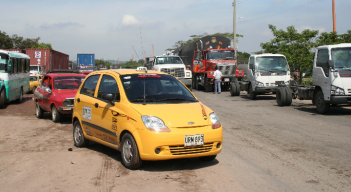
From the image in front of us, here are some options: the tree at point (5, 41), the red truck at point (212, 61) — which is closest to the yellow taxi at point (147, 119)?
the red truck at point (212, 61)

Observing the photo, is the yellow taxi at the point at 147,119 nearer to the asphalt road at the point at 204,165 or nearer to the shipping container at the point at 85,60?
the asphalt road at the point at 204,165

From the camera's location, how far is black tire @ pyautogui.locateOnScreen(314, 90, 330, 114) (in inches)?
521

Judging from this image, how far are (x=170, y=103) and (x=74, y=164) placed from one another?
6.55 ft

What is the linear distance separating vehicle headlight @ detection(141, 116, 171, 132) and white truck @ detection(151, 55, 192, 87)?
1978 centimetres

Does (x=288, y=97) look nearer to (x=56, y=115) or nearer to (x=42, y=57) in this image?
(x=56, y=115)

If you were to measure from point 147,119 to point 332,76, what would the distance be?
9.29 metres

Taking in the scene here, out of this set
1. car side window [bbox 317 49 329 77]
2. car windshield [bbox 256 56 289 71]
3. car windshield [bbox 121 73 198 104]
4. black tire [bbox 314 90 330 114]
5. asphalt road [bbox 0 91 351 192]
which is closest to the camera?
asphalt road [bbox 0 91 351 192]

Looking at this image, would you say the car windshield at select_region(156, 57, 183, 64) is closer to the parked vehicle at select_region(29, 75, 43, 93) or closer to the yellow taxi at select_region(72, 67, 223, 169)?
the parked vehicle at select_region(29, 75, 43, 93)

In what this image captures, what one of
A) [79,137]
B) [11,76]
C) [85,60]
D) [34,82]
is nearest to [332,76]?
[79,137]

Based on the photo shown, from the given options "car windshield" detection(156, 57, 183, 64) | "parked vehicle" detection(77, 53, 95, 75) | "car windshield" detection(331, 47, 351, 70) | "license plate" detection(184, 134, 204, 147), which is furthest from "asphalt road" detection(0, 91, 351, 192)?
"parked vehicle" detection(77, 53, 95, 75)

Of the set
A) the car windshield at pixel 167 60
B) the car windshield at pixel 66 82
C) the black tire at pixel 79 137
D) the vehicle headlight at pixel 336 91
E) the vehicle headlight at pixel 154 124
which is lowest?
the black tire at pixel 79 137

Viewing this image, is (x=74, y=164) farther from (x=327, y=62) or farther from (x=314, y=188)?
(x=327, y=62)

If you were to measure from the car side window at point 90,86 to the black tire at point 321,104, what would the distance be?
9.04 meters

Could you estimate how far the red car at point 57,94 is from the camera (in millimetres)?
11352
